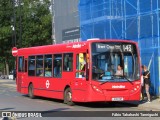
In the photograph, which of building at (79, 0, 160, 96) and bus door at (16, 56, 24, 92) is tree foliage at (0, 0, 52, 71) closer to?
building at (79, 0, 160, 96)

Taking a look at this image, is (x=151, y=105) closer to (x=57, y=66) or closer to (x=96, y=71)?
(x=96, y=71)

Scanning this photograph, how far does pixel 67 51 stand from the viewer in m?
20.2

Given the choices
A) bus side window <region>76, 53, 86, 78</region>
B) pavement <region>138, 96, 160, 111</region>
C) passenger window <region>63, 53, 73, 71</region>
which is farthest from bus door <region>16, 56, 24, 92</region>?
pavement <region>138, 96, 160, 111</region>

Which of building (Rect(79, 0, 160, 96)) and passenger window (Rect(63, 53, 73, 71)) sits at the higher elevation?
building (Rect(79, 0, 160, 96))

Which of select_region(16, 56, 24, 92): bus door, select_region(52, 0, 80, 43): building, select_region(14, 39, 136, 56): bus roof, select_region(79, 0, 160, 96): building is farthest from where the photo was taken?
select_region(52, 0, 80, 43): building

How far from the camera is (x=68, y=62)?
65.7ft

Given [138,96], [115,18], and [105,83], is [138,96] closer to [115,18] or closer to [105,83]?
[105,83]

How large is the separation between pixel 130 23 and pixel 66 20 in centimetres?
1745

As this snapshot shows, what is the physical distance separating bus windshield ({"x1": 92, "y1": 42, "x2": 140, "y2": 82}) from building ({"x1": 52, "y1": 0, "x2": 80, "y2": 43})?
19.7 meters

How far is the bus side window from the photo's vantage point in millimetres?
18609

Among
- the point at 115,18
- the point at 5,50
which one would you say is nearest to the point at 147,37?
the point at 115,18

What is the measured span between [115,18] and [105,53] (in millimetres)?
9915

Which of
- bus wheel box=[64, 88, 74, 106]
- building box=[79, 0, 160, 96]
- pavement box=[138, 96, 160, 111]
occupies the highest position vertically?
building box=[79, 0, 160, 96]

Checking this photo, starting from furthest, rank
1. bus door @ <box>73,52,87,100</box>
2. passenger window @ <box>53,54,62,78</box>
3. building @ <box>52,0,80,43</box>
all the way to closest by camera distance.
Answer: building @ <box>52,0,80,43</box> → passenger window @ <box>53,54,62,78</box> → bus door @ <box>73,52,87,100</box>
